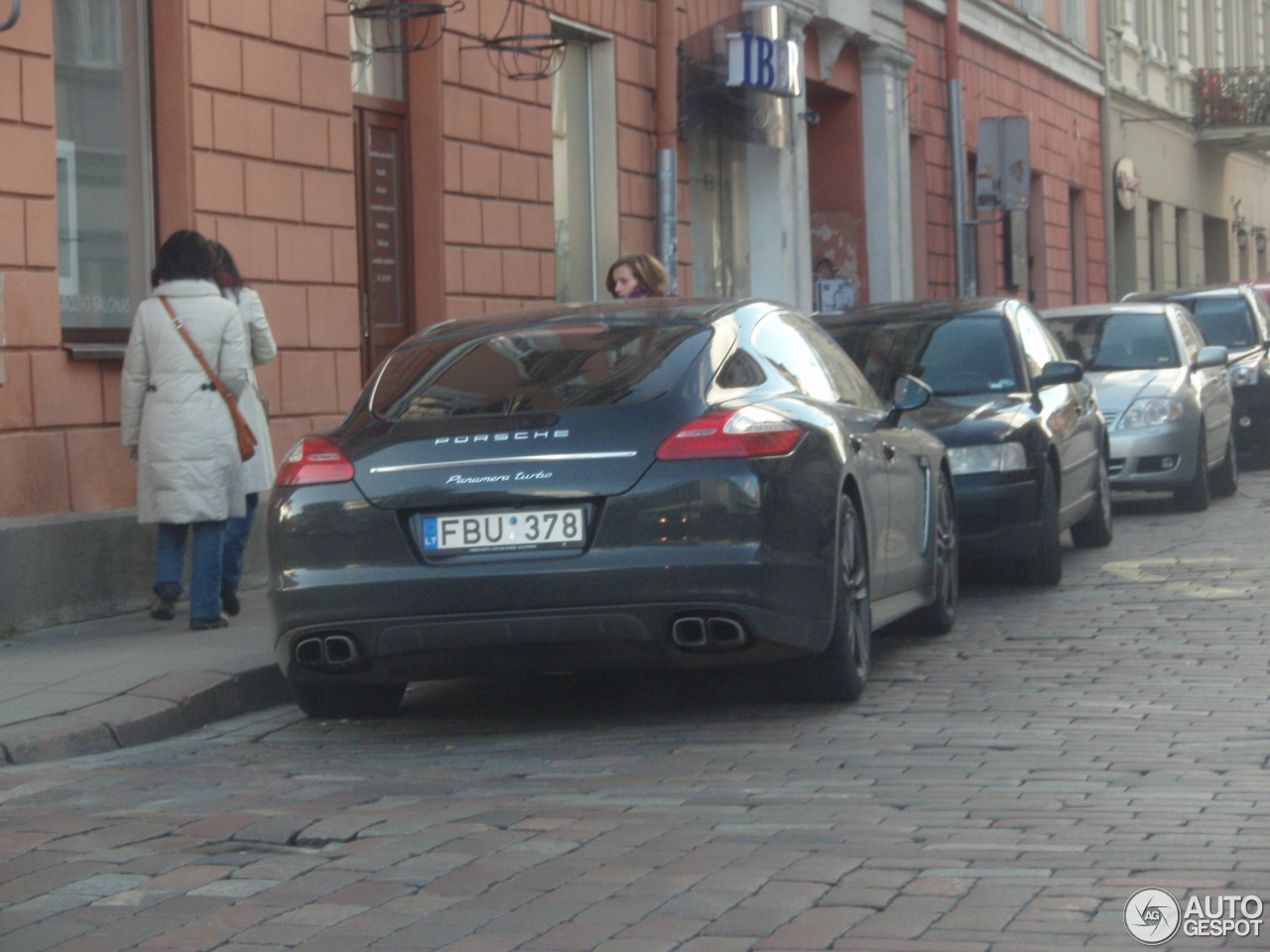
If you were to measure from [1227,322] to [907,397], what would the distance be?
12.7 m

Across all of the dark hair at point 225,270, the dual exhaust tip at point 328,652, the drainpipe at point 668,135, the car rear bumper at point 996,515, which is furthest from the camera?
the drainpipe at point 668,135

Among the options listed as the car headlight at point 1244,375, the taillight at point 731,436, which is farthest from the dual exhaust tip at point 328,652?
the car headlight at point 1244,375

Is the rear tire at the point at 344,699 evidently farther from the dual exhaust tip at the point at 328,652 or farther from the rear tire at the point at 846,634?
the rear tire at the point at 846,634

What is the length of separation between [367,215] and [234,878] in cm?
920

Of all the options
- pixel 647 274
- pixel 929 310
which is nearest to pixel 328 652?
pixel 647 274

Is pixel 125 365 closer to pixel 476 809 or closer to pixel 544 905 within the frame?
pixel 476 809

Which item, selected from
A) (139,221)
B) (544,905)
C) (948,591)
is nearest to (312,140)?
(139,221)

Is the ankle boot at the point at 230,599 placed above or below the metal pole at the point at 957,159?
below

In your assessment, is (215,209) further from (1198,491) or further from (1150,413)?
(1198,491)

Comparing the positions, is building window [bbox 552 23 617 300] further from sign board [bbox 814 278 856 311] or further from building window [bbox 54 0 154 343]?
building window [bbox 54 0 154 343]

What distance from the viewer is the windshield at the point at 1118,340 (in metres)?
15.9

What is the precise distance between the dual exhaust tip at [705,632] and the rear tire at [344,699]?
1388 mm

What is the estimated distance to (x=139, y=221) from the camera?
11438 millimetres

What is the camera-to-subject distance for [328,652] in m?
6.93
